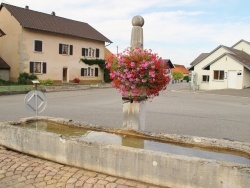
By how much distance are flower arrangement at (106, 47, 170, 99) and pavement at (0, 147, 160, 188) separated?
6.70ft

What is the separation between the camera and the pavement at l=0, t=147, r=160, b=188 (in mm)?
4473

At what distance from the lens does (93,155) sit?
16.0ft

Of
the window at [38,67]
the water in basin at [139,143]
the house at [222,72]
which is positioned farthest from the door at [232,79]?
the water in basin at [139,143]

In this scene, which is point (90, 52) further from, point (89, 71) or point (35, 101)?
point (35, 101)

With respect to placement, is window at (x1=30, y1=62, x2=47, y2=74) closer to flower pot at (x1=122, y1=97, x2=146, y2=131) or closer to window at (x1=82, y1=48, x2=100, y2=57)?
window at (x1=82, y1=48, x2=100, y2=57)

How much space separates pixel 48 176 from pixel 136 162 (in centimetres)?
165

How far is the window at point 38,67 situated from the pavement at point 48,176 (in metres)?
28.3

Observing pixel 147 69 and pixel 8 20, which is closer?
pixel 147 69

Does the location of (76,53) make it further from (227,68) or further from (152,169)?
(152,169)

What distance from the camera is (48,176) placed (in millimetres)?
4820

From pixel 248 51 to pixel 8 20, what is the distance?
35.4m

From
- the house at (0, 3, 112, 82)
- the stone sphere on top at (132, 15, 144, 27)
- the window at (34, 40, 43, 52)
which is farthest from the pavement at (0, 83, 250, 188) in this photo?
the window at (34, 40, 43, 52)

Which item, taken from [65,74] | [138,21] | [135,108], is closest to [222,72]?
[65,74]

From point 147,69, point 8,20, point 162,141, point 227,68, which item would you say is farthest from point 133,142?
point 8,20
